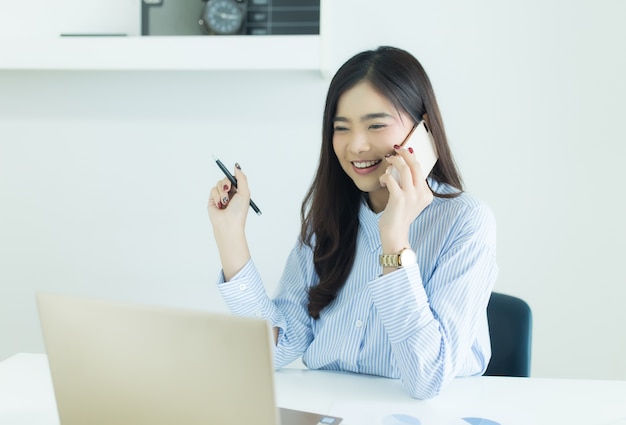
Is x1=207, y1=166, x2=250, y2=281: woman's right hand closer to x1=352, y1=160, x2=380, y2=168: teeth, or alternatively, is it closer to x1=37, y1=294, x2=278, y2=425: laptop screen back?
x1=352, y1=160, x2=380, y2=168: teeth

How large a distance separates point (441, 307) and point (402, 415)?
238mm

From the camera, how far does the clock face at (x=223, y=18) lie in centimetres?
201

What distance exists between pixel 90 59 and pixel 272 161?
647 mm

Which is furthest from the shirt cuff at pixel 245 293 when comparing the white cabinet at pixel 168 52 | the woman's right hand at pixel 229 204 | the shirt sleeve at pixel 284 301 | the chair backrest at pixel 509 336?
the white cabinet at pixel 168 52

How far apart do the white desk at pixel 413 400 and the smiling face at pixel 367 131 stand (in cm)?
44

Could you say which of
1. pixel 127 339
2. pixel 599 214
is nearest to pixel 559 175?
pixel 599 214

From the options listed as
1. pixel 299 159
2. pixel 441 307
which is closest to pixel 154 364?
pixel 441 307

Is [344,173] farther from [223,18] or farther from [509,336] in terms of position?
[223,18]

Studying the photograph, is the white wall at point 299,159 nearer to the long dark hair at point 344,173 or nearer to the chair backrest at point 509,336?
the long dark hair at point 344,173

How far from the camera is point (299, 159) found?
7.40 feet

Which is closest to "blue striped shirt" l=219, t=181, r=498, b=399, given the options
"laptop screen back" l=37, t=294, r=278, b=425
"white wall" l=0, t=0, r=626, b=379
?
"laptop screen back" l=37, t=294, r=278, b=425

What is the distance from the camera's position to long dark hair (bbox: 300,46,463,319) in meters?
1.46

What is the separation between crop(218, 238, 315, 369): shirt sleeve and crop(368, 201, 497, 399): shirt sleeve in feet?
1.11

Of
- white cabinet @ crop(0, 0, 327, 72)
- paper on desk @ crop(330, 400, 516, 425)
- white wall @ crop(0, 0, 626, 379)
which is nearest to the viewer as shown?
paper on desk @ crop(330, 400, 516, 425)
